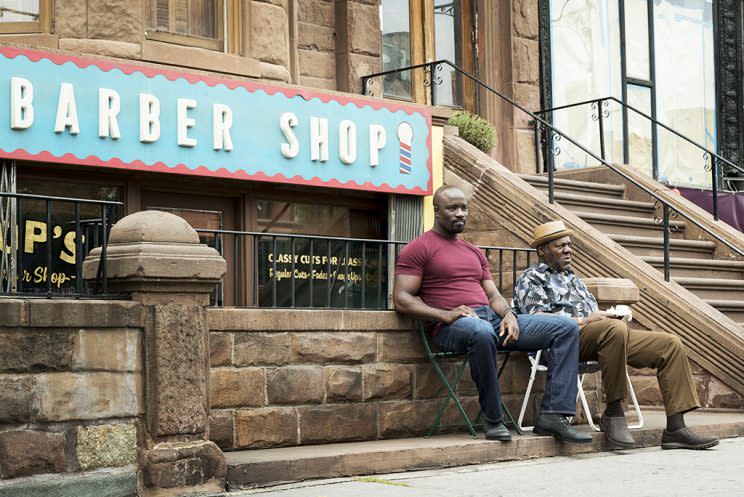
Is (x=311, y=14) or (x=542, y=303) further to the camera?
(x=311, y=14)

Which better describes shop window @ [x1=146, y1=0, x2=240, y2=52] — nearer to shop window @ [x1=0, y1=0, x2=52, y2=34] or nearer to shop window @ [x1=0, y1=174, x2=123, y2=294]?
shop window @ [x1=0, y1=0, x2=52, y2=34]

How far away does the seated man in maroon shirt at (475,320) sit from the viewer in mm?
7984

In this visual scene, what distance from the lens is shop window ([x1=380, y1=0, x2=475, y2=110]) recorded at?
49.8ft

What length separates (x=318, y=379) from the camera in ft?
26.5

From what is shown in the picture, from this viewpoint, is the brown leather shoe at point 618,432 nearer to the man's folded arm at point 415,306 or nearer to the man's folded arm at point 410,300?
the man's folded arm at point 415,306

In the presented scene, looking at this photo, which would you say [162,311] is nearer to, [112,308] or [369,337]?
[112,308]

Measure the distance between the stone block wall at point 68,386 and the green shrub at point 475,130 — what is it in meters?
8.21

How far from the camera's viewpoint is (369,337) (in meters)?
8.36

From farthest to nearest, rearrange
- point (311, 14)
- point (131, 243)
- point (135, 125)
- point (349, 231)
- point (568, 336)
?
point (311, 14)
point (349, 231)
point (135, 125)
point (568, 336)
point (131, 243)

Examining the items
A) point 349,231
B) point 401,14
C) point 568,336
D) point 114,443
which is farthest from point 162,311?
point 401,14

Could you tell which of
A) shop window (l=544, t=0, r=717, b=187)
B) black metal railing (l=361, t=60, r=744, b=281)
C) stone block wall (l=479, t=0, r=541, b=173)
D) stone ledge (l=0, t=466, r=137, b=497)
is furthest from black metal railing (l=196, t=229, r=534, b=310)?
shop window (l=544, t=0, r=717, b=187)

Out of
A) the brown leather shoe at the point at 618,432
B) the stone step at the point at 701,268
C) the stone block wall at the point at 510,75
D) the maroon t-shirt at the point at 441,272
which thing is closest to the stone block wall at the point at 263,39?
the stone block wall at the point at 510,75

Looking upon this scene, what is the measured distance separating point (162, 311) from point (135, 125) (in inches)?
166

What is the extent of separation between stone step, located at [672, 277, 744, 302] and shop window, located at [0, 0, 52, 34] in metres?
6.17
